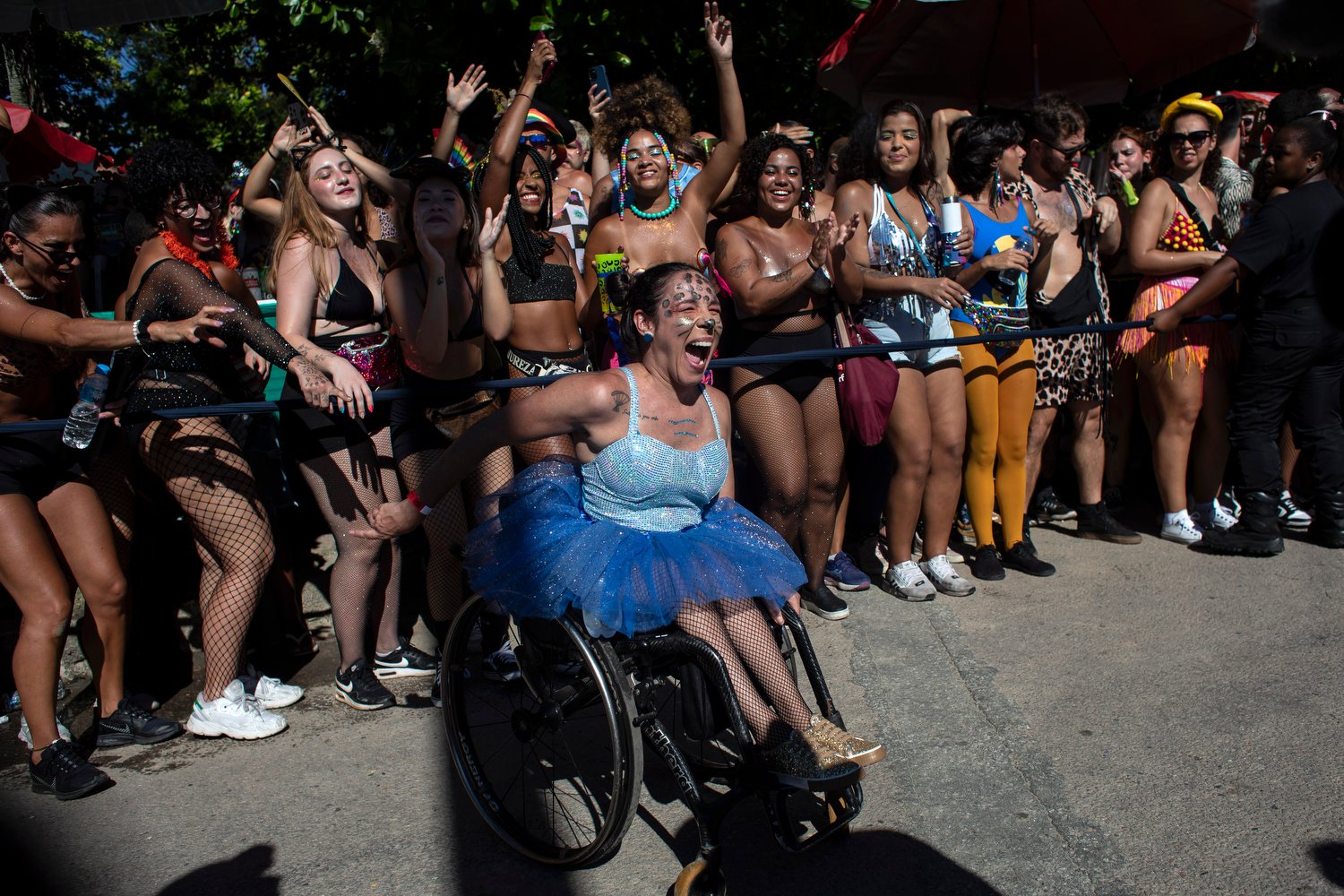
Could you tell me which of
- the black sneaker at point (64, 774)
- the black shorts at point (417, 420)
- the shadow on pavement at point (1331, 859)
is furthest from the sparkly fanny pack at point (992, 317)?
the black sneaker at point (64, 774)

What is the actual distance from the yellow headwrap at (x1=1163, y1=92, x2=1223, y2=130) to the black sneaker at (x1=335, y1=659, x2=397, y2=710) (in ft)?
15.7

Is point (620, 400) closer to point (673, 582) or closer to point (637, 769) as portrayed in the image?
point (673, 582)

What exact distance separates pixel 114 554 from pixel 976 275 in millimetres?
3761

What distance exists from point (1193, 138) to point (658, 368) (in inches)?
150

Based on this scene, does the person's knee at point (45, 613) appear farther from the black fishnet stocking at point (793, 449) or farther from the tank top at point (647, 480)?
the black fishnet stocking at point (793, 449)

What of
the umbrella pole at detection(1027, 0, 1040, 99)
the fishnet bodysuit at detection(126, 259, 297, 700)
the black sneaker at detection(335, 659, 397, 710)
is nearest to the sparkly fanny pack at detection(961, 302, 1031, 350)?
the umbrella pole at detection(1027, 0, 1040, 99)

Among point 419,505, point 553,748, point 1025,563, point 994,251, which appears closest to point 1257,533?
point 1025,563

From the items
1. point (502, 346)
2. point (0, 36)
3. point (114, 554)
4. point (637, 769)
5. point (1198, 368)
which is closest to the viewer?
point (637, 769)

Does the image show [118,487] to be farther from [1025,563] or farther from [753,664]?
[1025,563]

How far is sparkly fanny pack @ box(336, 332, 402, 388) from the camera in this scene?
13.0ft

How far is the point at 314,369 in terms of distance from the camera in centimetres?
352

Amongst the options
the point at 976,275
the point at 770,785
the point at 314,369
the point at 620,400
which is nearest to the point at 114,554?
the point at 314,369

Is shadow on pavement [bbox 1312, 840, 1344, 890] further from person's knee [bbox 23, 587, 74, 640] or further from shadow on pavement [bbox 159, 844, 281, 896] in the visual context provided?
person's knee [bbox 23, 587, 74, 640]

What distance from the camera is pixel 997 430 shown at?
5.13m
